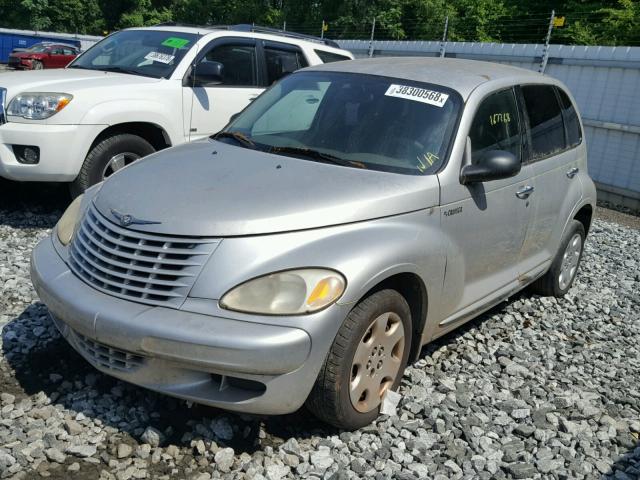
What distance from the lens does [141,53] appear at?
22.6 feet

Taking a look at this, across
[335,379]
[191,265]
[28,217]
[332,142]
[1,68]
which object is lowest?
[1,68]

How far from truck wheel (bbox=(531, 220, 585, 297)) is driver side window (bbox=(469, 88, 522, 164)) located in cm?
128

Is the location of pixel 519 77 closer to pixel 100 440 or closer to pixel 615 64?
pixel 100 440

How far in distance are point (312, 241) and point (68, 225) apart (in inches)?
59.3

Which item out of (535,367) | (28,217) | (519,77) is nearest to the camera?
(535,367)

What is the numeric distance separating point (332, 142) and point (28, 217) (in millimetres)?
3764

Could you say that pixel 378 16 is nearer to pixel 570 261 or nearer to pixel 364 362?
pixel 570 261

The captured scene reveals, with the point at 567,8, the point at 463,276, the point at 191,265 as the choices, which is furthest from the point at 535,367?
the point at 567,8

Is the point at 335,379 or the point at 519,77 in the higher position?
the point at 519,77

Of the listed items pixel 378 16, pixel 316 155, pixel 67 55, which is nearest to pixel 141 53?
pixel 316 155

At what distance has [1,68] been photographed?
3506 centimetres

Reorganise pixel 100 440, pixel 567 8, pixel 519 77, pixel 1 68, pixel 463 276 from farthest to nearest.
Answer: pixel 1 68, pixel 567 8, pixel 519 77, pixel 463 276, pixel 100 440

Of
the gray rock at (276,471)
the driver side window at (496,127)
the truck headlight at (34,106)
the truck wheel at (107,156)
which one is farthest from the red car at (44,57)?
the gray rock at (276,471)

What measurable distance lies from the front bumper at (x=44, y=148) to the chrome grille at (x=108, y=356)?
2980 mm
